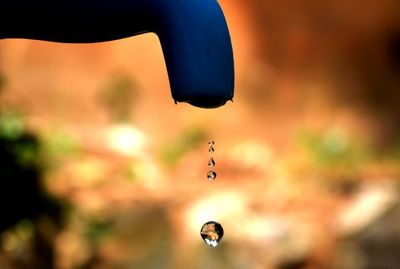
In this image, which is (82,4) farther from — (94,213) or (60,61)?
(60,61)

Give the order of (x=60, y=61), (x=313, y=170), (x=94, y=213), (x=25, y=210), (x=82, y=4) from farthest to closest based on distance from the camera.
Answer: (x=60, y=61)
(x=313, y=170)
(x=94, y=213)
(x=25, y=210)
(x=82, y=4)

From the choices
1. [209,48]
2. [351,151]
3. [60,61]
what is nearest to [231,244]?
[351,151]

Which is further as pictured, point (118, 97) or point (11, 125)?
point (118, 97)

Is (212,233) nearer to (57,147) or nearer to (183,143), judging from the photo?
(57,147)

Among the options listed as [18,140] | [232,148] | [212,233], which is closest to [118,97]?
[232,148]

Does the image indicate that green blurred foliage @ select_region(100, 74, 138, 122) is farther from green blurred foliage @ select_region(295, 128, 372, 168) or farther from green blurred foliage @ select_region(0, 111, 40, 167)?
green blurred foliage @ select_region(295, 128, 372, 168)

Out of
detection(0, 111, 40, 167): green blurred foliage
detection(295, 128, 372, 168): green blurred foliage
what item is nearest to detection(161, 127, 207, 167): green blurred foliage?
detection(295, 128, 372, 168): green blurred foliage
